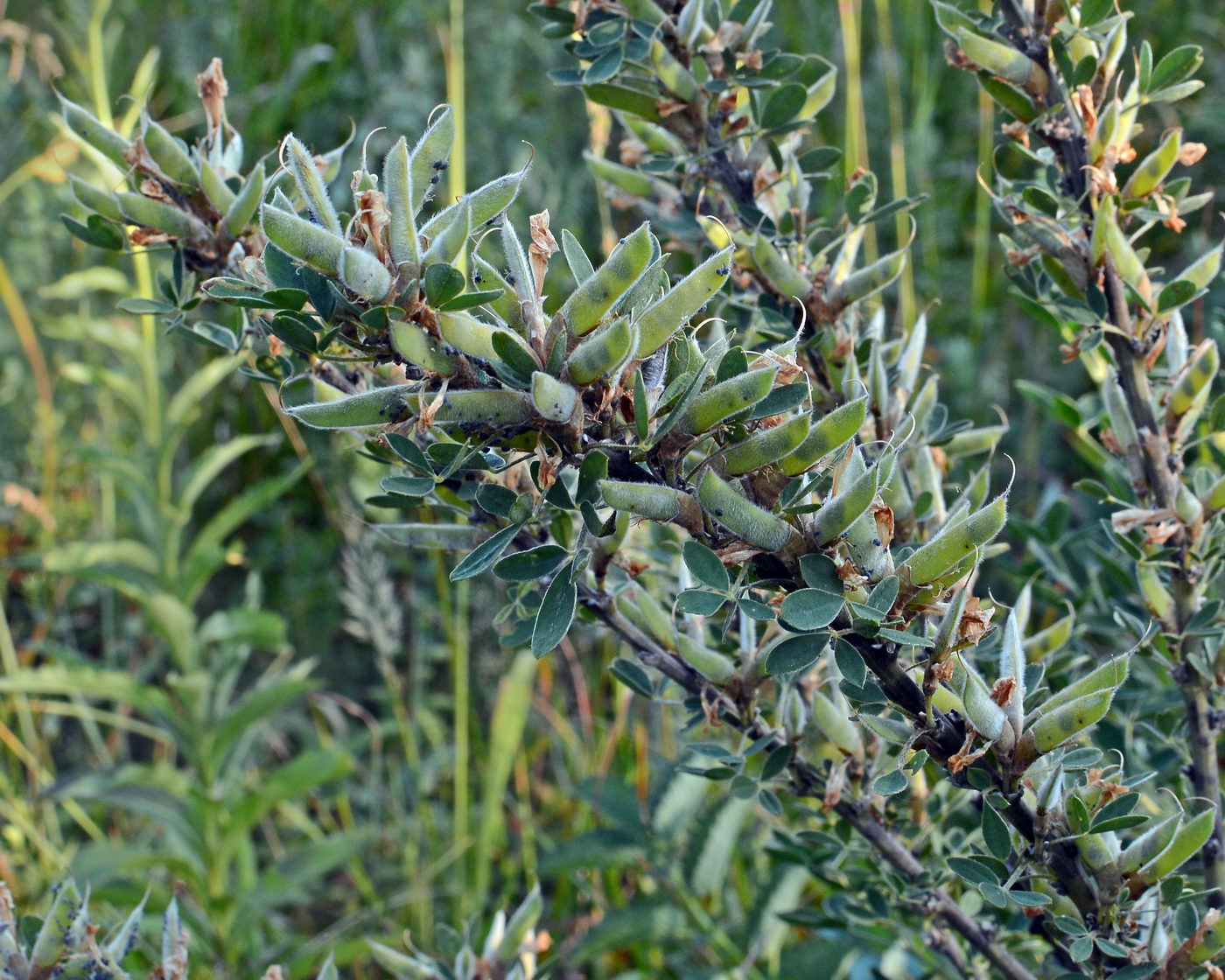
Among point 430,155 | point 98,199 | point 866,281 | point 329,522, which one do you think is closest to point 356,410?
point 430,155


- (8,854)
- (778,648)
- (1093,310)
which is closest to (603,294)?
(778,648)

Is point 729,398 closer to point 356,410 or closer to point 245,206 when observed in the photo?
point 356,410

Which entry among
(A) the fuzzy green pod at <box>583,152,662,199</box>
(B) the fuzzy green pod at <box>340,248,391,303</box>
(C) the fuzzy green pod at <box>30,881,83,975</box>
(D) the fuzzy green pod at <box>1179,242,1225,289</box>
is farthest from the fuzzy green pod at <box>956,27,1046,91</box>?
(C) the fuzzy green pod at <box>30,881,83,975</box>

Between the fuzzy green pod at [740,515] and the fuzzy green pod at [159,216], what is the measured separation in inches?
15.9

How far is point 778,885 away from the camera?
1.38 meters

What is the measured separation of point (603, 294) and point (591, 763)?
59.9 inches

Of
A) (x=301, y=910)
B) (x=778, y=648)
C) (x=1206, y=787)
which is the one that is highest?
(x=778, y=648)

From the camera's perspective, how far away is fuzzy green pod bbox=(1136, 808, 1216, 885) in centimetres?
60

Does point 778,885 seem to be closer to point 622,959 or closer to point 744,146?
point 622,959

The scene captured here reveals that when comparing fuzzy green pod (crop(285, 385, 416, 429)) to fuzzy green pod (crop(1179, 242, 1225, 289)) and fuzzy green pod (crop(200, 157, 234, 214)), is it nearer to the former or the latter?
fuzzy green pod (crop(200, 157, 234, 214))

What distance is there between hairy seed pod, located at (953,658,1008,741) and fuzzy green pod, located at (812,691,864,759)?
0.16 m

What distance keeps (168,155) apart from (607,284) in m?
0.36

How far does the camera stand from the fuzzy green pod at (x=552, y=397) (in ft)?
1.54

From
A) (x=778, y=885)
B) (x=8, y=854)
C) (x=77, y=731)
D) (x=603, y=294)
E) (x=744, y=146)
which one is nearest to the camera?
(x=603, y=294)
